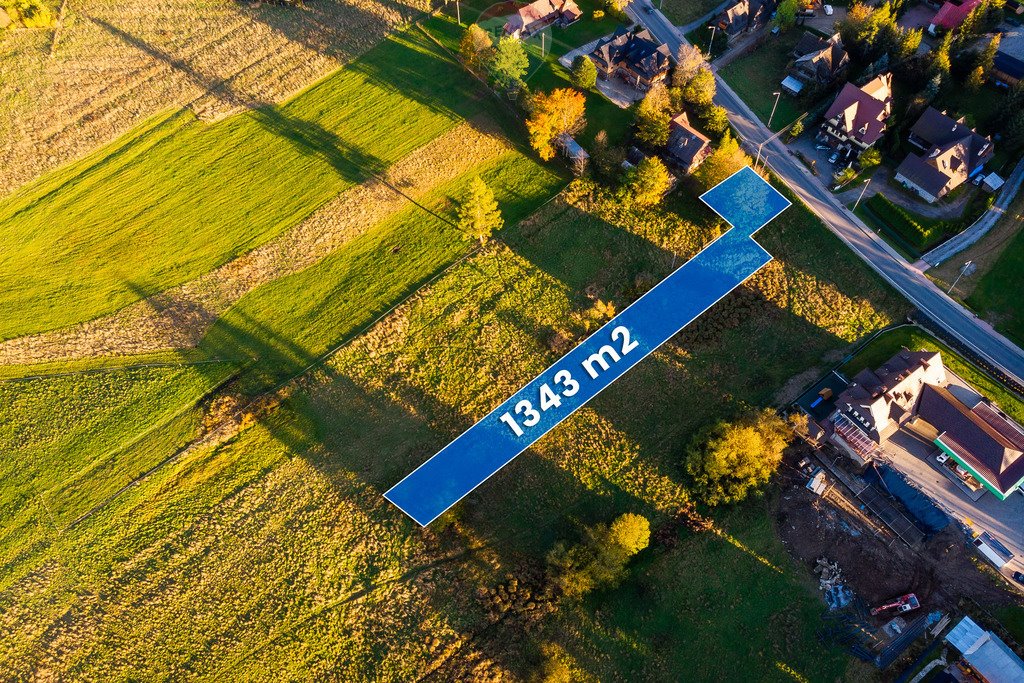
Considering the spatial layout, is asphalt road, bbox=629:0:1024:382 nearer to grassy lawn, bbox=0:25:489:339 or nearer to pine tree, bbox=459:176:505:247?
pine tree, bbox=459:176:505:247

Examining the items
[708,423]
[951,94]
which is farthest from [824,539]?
[951,94]

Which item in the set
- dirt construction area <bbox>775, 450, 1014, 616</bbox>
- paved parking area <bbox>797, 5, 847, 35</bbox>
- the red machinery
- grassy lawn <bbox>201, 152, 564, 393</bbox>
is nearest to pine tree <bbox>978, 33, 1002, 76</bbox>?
paved parking area <bbox>797, 5, 847, 35</bbox>

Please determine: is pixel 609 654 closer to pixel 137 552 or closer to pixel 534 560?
pixel 534 560

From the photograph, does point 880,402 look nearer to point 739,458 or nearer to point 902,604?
point 739,458

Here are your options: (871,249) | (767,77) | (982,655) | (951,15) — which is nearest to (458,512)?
(982,655)

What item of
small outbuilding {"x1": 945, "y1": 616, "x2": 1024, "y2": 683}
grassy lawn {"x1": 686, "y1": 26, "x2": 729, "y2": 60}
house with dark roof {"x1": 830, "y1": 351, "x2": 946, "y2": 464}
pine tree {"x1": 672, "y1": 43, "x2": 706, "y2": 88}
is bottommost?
small outbuilding {"x1": 945, "y1": 616, "x2": 1024, "y2": 683}
